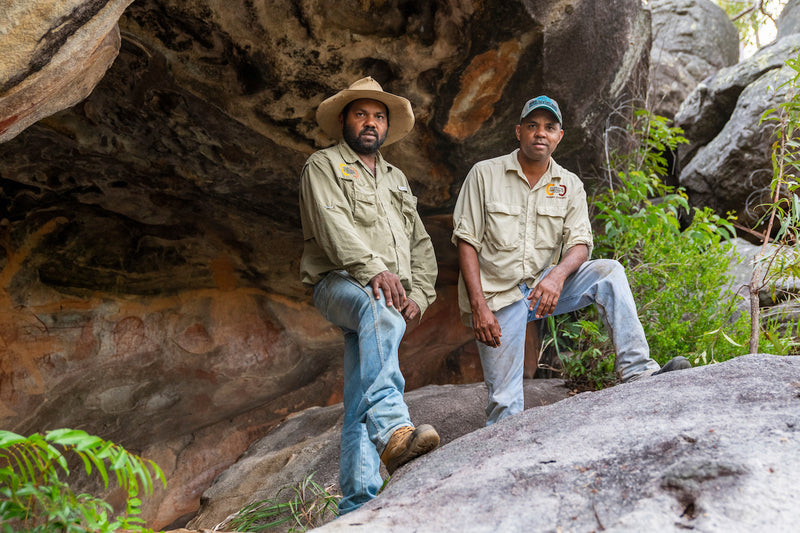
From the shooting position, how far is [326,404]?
608cm

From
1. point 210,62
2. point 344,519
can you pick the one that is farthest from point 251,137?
point 344,519

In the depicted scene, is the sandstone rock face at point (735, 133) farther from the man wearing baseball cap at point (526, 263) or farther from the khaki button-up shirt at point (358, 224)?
the khaki button-up shirt at point (358, 224)

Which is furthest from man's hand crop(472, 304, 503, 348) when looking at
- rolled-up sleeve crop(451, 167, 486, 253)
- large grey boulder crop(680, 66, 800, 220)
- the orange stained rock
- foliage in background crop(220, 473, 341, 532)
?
large grey boulder crop(680, 66, 800, 220)

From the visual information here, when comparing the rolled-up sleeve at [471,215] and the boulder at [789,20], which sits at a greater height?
the boulder at [789,20]

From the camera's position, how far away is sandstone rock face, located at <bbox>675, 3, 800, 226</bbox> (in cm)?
617

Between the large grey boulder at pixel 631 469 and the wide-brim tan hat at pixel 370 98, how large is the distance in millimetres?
1867

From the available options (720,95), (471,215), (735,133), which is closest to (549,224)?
(471,215)

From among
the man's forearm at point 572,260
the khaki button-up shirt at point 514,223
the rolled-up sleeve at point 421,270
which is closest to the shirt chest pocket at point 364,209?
the rolled-up sleeve at point 421,270

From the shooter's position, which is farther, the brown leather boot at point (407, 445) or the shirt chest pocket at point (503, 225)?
the shirt chest pocket at point (503, 225)

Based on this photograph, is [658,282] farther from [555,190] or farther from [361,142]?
[361,142]

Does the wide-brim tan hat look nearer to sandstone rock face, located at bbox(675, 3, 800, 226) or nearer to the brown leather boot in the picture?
the brown leather boot

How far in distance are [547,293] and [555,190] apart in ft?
2.03

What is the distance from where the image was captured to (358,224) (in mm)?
3285

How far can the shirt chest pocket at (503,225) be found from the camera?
3.51 m
